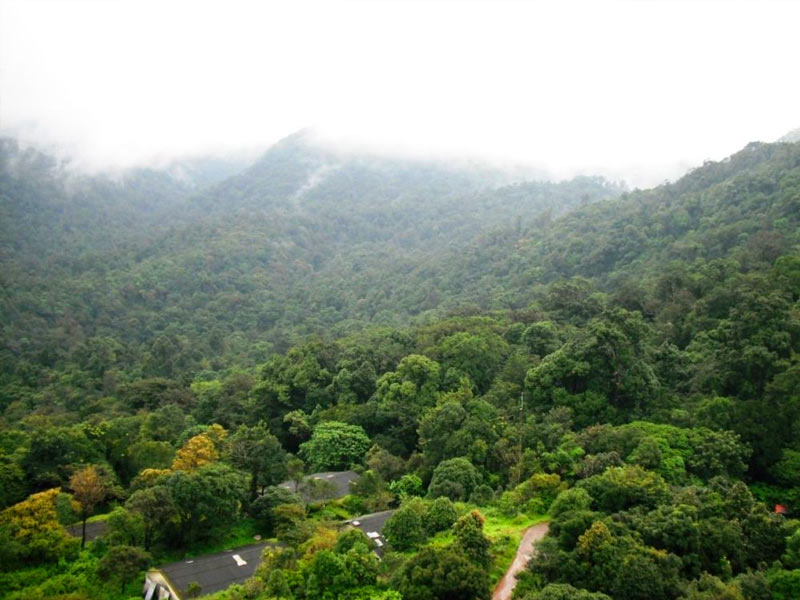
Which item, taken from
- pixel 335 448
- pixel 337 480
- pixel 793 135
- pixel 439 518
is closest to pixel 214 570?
pixel 439 518

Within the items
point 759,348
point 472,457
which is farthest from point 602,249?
point 472,457

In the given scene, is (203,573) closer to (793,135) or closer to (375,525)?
(375,525)

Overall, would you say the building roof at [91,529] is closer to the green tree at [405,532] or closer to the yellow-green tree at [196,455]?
the yellow-green tree at [196,455]

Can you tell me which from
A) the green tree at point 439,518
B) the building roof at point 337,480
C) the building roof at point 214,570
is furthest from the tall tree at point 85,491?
the green tree at point 439,518

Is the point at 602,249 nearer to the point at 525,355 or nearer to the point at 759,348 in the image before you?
the point at 525,355

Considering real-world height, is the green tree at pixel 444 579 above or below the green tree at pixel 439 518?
above

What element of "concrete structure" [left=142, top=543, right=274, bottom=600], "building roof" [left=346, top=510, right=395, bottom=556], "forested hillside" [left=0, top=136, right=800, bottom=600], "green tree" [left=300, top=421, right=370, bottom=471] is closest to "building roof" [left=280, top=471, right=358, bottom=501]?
"forested hillside" [left=0, top=136, right=800, bottom=600]
